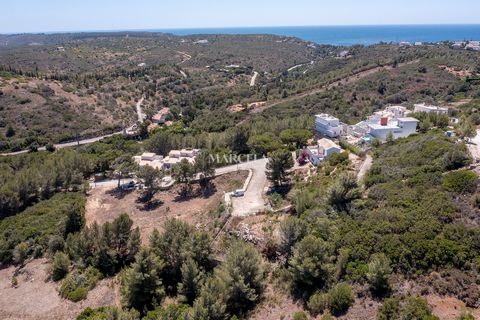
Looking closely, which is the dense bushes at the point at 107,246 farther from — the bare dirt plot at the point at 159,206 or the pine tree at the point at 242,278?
the pine tree at the point at 242,278

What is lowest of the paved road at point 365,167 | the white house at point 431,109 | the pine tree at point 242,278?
the pine tree at point 242,278

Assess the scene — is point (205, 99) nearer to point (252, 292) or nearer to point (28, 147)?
point (28, 147)

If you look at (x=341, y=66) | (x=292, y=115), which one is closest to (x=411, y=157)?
(x=292, y=115)

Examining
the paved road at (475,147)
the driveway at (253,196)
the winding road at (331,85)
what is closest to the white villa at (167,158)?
the driveway at (253,196)

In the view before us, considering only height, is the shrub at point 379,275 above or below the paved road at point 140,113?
above

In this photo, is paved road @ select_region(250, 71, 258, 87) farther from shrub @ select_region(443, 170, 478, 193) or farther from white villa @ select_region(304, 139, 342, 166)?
shrub @ select_region(443, 170, 478, 193)

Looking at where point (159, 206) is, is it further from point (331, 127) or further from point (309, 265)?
point (331, 127)

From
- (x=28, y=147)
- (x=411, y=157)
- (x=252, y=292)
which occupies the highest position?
(x=411, y=157)
